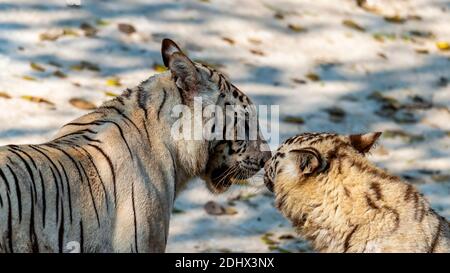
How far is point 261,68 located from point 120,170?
4998 mm

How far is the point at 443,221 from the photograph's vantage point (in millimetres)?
6051

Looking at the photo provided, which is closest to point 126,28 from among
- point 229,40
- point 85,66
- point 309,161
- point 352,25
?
point 85,66

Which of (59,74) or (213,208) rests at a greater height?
(59,74)

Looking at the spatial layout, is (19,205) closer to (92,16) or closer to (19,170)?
(19,170)

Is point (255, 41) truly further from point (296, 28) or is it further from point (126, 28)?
point (126, 28)

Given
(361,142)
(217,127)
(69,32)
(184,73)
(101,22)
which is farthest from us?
(101,22)

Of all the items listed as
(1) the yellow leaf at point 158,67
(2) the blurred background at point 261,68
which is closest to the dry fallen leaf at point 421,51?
(2) the blurred background at point 261,68

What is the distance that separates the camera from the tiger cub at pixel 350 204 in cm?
577

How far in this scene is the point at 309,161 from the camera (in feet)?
19.5

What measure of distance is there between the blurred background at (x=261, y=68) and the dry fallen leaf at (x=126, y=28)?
1 centimetres

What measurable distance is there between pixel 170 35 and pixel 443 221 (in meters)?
5.32

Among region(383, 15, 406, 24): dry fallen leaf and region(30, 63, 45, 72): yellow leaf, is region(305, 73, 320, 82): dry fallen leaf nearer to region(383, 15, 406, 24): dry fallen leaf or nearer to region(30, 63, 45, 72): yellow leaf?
region(383, 15, 406, 24): dry fallen leaf

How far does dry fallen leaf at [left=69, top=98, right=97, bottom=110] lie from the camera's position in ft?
31.0
